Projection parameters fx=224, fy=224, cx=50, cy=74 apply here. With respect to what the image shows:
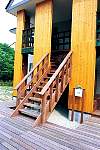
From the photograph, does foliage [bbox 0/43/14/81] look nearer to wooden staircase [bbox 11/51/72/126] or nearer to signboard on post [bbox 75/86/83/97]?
wooden staircase [bbox 11/51/72/126]

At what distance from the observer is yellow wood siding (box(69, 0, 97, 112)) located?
23.4 ft

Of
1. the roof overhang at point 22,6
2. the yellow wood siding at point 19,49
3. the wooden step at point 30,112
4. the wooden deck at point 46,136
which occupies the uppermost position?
the roof overhang at point 22,6

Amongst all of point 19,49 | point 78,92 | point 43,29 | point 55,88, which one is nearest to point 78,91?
point 78,92

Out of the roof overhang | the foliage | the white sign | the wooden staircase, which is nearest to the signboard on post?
the white sign

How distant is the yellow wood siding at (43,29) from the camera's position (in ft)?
30.0

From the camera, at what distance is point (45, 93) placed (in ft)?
21.1

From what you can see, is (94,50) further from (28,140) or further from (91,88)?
(28,140)

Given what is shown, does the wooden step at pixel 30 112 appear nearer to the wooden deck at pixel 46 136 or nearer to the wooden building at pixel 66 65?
the wooden building at pixel 66 65

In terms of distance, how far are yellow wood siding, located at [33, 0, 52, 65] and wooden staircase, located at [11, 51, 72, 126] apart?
0.58m

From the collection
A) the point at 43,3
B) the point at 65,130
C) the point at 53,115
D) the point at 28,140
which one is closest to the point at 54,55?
the point at 43,3

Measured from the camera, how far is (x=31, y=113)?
7055 millimetres

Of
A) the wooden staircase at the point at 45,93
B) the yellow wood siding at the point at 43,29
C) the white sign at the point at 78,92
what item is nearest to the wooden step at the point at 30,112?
the wooden staircase at the point at 45,93

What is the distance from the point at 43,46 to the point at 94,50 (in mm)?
2789

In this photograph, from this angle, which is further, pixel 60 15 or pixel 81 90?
pixel 60 15
